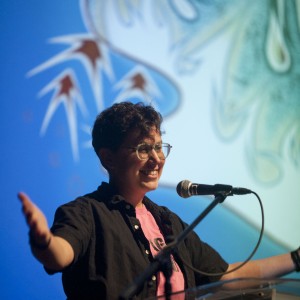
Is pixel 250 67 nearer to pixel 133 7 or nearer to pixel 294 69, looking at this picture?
pixel 294 69

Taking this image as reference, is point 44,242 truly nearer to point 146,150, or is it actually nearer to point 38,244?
point 38,244

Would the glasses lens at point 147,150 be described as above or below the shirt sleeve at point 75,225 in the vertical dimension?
above

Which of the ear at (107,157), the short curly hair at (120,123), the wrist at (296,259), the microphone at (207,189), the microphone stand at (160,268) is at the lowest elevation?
the wrist at (296,259)

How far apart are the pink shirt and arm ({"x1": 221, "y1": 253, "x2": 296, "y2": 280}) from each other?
32 centimetres

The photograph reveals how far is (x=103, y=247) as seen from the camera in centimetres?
149

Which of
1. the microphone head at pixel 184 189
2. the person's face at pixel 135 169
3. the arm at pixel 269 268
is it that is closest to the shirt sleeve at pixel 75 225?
the person's face at pixel 135 169

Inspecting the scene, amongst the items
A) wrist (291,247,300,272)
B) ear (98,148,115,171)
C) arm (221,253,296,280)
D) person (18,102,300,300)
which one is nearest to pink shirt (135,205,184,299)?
person (18,102,300,300)

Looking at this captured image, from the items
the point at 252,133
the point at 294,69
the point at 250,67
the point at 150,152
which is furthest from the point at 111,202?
the point at 294,69

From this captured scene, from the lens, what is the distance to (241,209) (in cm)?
249

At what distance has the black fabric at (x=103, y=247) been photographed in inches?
56.0

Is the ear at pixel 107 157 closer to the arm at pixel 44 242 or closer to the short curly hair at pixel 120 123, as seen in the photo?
the short curly hair at pixel 120 123

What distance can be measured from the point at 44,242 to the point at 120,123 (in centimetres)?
71

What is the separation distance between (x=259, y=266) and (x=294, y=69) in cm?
147

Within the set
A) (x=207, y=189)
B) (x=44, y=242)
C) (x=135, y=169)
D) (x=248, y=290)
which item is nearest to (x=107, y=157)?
(x=135, y=169)
